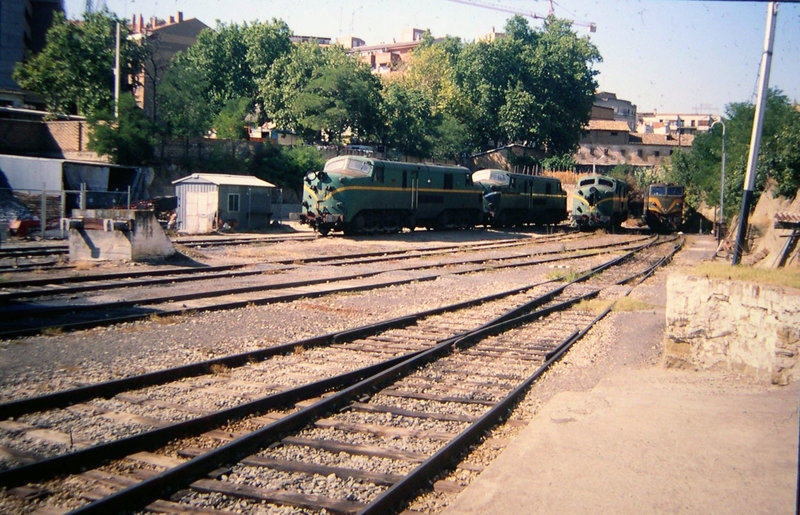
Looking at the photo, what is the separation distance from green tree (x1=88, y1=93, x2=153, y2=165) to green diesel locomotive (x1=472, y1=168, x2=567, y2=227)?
16.6m

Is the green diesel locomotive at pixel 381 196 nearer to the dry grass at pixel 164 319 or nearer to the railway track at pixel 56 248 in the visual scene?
the railway track at pixel 56 248

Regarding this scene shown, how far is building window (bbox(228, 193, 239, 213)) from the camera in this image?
25844mm

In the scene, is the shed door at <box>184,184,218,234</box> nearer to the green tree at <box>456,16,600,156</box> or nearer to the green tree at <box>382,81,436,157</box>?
the green tree at <box>382,81,436,157</box>

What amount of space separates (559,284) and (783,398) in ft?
30.8

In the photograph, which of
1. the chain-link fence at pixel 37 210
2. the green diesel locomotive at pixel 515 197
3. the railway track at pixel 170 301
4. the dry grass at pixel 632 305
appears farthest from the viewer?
the green diesel locomotive at pixel 515 197

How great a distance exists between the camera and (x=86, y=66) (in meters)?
38.0

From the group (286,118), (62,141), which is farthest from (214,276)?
(286,118)

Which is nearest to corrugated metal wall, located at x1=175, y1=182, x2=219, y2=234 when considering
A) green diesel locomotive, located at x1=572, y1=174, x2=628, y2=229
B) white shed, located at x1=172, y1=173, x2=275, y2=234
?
white shed, located at x1=172, y1=173, x2=275, y2=234

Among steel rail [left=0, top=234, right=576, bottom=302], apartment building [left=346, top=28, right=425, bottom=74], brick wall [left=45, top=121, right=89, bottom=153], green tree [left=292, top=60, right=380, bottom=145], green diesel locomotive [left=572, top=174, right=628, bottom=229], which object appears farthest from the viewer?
apartment building [left=346, top=28, right=425, bottom=74]

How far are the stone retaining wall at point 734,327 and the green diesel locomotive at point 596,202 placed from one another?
26.3 meters

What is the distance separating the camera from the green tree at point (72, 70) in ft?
124

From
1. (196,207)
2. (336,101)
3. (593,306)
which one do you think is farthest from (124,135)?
(593,306)

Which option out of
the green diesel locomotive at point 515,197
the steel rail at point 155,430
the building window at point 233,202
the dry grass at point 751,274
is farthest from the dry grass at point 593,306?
the green diesel locomotive at point 515,197

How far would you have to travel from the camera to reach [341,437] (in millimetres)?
5520
